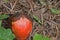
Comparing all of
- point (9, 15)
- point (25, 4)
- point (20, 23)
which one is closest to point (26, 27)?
point (20, 23)

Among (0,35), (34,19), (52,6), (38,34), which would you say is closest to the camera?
(0,35)

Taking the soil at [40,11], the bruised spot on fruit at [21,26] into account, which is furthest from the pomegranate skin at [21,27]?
the soil at [40,11]

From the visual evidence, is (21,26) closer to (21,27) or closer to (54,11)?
(21,27)

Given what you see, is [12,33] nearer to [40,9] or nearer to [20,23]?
[20,23]

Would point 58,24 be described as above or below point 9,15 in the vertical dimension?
below

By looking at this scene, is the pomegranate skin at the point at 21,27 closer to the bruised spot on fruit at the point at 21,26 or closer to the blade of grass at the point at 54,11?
the bruised spot on fruit at the point at 21,26

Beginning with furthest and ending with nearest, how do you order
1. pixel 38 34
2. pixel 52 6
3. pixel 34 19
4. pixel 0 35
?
pixel 52 6 → pixel 34 19 → pixel 38 34 → pixel 0 35

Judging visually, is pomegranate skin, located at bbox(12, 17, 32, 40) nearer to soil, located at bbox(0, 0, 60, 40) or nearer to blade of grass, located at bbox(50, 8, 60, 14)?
soil, located at bbox(0, 0, 60, 40)

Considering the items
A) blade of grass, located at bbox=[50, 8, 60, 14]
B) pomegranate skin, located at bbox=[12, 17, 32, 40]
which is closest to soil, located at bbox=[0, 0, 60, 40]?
blade of grass, located at bbox=[50, 8, 60, 14]
